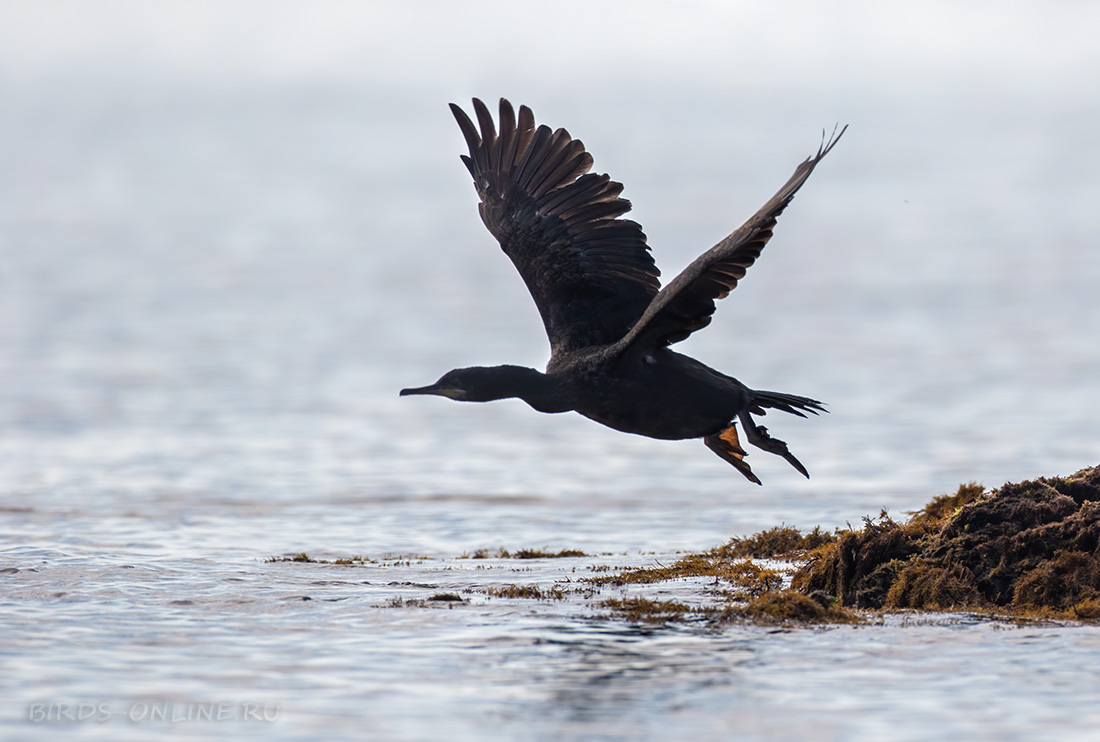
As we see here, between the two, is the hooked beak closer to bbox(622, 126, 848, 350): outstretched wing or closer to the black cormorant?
the black cormorant

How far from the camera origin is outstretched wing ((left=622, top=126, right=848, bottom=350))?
25.5ft

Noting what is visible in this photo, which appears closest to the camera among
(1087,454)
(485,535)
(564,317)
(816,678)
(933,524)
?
(816,678)

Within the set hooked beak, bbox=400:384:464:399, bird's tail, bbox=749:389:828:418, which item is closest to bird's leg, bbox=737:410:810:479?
bird's tail, bbox=749:389:828:418

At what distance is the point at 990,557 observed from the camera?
854 centimetres

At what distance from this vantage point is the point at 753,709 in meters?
6.59

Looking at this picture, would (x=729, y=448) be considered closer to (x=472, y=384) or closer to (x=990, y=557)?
(x=990, y=557)

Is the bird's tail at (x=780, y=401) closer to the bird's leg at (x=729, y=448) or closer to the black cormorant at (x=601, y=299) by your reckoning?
the black cormorant at (x=601, y=299)

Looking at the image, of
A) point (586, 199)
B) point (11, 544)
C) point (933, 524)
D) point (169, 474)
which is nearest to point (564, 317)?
point (586, 199)

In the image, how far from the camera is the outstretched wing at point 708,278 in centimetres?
778

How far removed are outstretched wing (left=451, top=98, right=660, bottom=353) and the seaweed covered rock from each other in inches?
83.8

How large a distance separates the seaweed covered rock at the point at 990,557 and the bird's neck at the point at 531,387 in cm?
196

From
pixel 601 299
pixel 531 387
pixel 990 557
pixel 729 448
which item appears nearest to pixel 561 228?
pixel 601 299

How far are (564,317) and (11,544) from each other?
5.07m

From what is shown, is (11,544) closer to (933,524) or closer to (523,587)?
(523,587)
